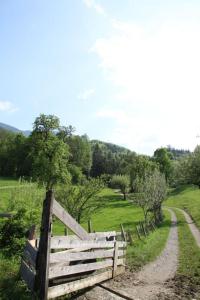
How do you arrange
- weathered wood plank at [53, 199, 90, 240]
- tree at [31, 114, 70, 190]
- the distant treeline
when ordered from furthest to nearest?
the distant treeline → tree at [31, 114, 70, 190] → weathered wood plank at [53, 199, 90, 240]

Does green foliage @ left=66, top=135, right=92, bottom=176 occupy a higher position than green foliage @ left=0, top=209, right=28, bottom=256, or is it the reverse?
green foliage @ left=66, top=135, right=92, bottom=176

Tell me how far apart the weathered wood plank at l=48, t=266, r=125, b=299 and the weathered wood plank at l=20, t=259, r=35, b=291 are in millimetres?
585

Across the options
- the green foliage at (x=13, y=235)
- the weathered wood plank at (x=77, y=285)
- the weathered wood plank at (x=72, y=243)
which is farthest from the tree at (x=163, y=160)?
Answer: the weathered wood plank at (x=72, y=243)

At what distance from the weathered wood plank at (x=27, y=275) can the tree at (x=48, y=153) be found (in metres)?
50.3

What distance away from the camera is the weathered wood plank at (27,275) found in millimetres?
9781

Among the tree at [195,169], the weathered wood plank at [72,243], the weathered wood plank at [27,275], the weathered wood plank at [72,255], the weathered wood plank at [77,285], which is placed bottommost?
the weathered wood plank at [77,285]

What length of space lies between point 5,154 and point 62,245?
362 feet

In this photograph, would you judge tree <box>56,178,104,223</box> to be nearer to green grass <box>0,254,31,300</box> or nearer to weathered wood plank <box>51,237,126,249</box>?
weathered wood plank <box>51,237,126,249</box>

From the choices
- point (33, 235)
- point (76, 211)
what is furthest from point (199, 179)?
point (33, 235)

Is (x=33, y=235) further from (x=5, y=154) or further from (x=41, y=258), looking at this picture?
(x=5, y=154)

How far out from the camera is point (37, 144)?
223 feet

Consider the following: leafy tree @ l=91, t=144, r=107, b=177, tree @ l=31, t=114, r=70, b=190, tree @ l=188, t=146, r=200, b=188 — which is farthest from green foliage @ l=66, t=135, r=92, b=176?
tree @ l=188, t=146, r=200, b=188

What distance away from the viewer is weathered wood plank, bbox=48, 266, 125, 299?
9.79m

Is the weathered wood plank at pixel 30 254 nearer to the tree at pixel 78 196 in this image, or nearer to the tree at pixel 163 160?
the tree at pixel 78 196
